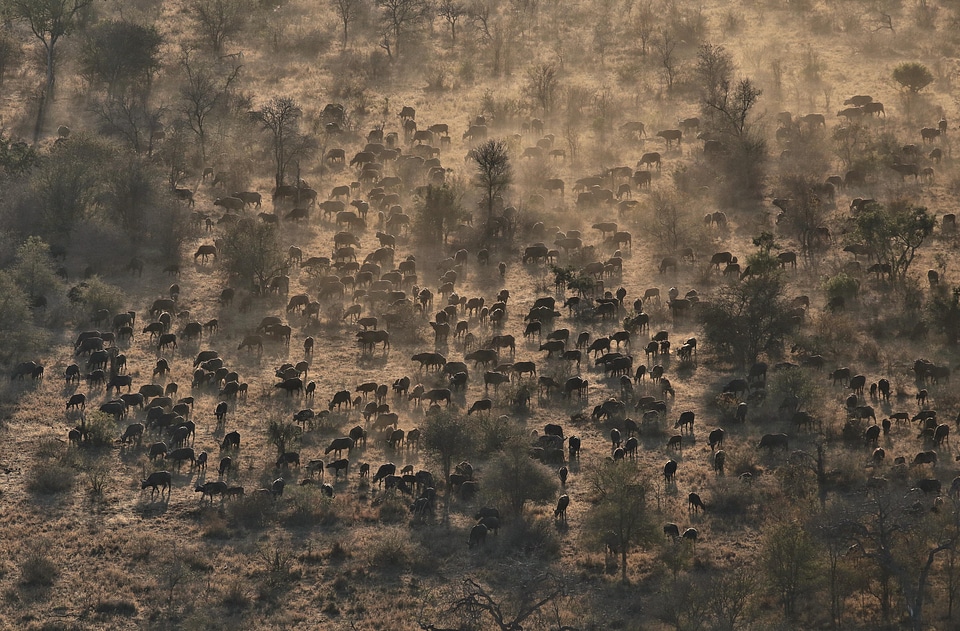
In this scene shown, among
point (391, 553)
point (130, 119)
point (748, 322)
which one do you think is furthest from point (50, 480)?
point (130, 119)

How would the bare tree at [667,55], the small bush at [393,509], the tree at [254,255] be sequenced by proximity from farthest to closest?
the bare tree at [667,55], the tree at [254,255], the small bush at [393,509]

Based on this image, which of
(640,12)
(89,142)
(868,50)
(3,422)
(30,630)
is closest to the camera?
(30,630)

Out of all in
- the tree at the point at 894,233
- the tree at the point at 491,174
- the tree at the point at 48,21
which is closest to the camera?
the tree at the point at 894,233

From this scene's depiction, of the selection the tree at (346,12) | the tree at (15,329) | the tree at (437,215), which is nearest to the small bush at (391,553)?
the tree at (15,329)

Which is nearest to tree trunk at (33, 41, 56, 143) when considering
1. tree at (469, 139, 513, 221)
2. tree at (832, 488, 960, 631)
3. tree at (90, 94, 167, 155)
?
tree at (90, 94, 167, 155)

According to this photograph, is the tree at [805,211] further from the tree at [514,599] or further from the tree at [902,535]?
the tree at [514,599]

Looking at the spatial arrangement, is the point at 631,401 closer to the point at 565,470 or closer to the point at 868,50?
the point at 565,470

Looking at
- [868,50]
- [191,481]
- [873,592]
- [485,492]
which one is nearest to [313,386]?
[191,481]
